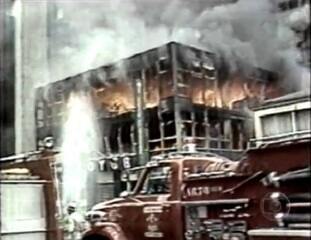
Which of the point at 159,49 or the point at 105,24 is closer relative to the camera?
the point at 159,49

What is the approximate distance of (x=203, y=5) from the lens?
171 inches

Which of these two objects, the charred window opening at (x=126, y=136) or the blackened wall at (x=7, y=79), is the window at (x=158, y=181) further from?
the blackened wall at (x=7, y=79)

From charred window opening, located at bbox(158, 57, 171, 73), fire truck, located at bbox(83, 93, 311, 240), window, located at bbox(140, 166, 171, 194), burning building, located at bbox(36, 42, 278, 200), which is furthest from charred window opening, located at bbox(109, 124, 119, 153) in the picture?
window, located at bbox(140, 166, 171, 194)

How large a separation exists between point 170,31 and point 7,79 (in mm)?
1193

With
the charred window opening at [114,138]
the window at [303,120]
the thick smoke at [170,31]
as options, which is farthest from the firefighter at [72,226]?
the window at [303,120]

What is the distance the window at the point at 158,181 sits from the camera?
378 centimetres

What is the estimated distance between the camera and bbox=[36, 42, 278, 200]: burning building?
13.5 feet

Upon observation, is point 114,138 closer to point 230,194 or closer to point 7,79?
point 7,79

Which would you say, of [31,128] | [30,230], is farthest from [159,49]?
[30,230]

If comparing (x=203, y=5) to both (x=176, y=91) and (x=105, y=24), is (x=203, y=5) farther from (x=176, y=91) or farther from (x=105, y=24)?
(x=105, y=24)

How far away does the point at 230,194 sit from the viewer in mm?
3428

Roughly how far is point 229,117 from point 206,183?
0.69 metres

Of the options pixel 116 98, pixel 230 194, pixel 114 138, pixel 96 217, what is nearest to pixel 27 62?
pixel 116 98

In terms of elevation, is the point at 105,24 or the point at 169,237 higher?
the point at 105,24
